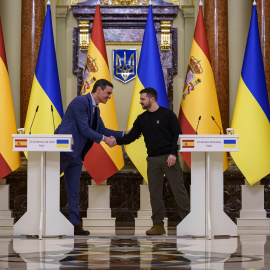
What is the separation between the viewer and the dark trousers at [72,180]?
25.8ft

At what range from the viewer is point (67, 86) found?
1098 centimetres

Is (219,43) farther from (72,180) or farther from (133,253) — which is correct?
(133,253)

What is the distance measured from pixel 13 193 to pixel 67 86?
6.50ft

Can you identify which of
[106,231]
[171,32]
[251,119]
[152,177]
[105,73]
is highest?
[171,32]

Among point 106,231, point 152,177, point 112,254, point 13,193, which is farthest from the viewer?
point 13,193

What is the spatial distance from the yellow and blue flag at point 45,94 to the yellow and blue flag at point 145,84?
931 millimetres

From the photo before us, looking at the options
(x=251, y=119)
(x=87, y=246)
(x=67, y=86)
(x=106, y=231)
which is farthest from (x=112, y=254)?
(x=67, y=86)

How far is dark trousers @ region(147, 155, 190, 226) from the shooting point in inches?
313

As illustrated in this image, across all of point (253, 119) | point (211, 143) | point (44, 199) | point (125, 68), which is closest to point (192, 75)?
point (253, 119)

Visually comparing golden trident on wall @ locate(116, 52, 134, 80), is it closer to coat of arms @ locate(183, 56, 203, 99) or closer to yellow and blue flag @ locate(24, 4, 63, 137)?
coat of arms @ locate(183, 56, 203, 99)

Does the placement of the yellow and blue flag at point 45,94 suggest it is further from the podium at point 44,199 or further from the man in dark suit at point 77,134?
the podium at point 44,199

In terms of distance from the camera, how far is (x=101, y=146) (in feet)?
30.3

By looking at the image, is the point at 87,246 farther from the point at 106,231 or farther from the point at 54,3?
the point at 54,3

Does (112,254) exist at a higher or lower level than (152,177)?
lower
